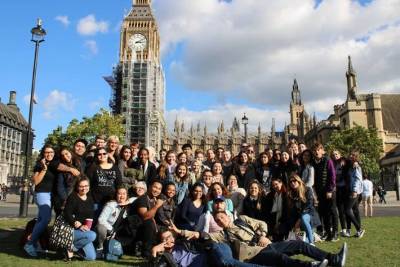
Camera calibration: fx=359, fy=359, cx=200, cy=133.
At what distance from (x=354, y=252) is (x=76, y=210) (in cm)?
545

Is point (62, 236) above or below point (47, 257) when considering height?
above

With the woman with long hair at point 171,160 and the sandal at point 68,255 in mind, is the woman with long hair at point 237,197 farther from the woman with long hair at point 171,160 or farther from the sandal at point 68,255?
the sandal at point 68,255

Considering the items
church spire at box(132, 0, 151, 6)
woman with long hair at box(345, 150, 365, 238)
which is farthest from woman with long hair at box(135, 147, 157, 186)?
church spire at box(132, 0, 151, 6)

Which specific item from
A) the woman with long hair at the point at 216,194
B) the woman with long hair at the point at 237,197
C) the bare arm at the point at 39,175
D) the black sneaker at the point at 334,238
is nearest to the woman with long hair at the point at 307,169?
the black sneaker at the point at 334,238

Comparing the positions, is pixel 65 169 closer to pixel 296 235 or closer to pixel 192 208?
pixel 192 208

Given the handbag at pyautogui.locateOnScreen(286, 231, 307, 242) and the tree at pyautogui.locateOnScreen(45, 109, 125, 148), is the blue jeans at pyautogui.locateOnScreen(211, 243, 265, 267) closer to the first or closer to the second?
the handbag at pyautogui.locateOnScreen(286, 231, 307, 242)

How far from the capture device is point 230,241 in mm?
6129

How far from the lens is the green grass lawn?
6.19 metres

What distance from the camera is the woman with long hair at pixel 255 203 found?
793cm

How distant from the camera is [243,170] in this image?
9258mm

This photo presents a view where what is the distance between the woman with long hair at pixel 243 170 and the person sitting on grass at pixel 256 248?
2.21 m

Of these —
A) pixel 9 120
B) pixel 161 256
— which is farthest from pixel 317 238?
pixel 9 120

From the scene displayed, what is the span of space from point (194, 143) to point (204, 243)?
305 ft

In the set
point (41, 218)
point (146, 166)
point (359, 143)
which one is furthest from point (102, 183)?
point (359, 143)
